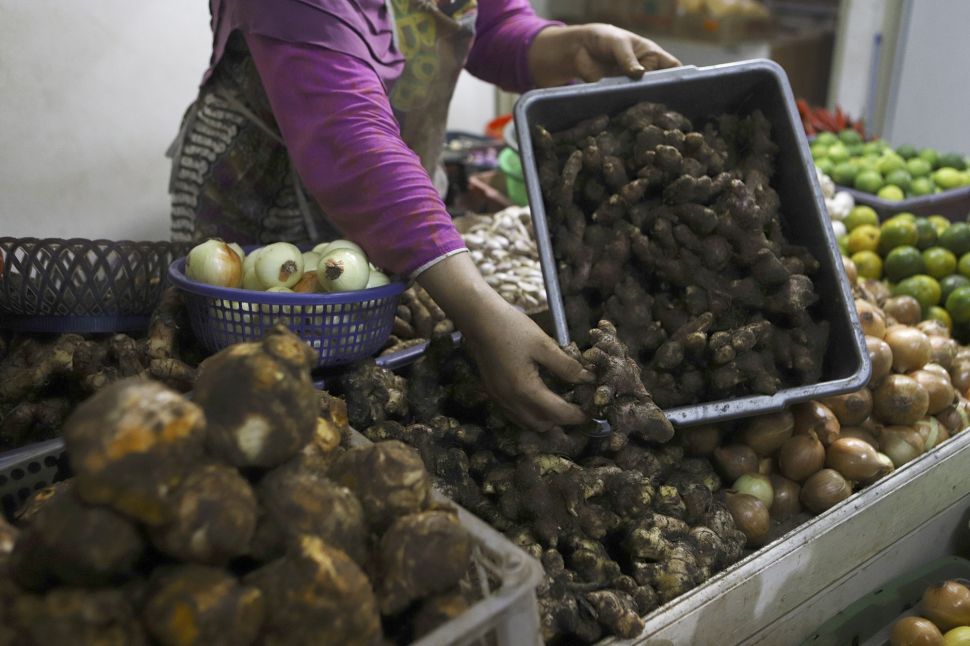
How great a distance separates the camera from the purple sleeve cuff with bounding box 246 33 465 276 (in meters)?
1.79

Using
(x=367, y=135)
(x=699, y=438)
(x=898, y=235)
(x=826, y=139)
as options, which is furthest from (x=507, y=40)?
(x=826, y=139)

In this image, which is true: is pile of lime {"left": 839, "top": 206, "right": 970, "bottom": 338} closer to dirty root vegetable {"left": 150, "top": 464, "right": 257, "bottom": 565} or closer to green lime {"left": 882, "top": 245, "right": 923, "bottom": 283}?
green lime {"left": 882, "top": 245, "right": 923, "bottom": 283}

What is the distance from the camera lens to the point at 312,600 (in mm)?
1019

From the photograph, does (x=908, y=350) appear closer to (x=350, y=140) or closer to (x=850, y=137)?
(x=350, y=140)

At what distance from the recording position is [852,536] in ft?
6.54

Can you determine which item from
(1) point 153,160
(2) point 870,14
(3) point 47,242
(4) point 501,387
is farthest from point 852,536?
(2) point 870,14

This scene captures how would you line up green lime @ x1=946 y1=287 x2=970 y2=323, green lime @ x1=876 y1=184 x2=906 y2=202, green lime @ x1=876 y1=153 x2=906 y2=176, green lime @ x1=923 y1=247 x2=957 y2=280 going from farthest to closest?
green lime @ x1=876 y1=153 x2=906 y2=176, green lime @ x1=876 y1=184 x2=906 y2=202, green lime @ x1=923 y1=247 x2=957 y2=280, green lime @ x1=946 y1=287 x2=970 y2=323

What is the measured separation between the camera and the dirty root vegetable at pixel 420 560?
3.70 feet

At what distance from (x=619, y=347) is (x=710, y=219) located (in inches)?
21.0

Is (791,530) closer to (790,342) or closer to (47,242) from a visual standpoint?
(790,342)

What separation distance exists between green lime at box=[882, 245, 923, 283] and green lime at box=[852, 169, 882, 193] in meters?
0.73

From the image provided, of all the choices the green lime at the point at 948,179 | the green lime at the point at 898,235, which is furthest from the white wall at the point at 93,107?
the green lime at the point at 948,179

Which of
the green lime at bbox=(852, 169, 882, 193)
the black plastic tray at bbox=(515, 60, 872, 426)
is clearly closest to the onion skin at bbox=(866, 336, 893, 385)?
the black plastic tray at bbox=(515, 60, 872, 426)

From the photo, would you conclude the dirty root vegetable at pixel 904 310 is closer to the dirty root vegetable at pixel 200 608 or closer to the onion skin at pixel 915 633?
the onion skin at pixel 915 633
